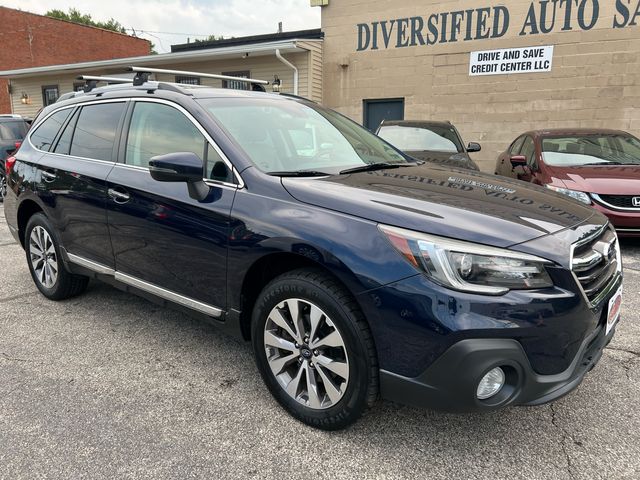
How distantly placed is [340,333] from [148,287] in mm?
1520

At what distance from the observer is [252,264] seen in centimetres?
249

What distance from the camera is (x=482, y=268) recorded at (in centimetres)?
195

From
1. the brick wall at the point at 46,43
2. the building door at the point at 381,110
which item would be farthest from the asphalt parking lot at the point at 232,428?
the brick wall at the point at 46,43

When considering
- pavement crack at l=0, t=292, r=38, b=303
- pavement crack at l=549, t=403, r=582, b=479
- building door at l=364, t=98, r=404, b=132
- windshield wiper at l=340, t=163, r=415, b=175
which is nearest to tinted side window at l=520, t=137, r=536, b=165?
windshield wiper at l=340, t=163, r=415, b=175

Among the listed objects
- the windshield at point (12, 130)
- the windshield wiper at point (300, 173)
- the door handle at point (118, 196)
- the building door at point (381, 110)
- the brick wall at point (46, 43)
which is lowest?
the door handle at point (118, 196)

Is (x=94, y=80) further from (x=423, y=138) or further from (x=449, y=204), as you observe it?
(x=423, y=138)

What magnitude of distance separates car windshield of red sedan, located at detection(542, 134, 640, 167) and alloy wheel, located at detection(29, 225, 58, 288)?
5.87 metres

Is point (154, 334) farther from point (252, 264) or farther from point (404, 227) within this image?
point (404, 227)

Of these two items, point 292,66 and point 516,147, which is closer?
point 516,147

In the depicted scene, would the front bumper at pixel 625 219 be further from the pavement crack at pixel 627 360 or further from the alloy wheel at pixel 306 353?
the alloy wheel at pixel 306 353

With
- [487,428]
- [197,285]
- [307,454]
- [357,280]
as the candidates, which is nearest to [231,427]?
[307,454]

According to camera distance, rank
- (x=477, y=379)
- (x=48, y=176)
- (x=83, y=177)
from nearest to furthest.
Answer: (x=477, y=379)
(x=83, y=177)
(x=48, y=176)

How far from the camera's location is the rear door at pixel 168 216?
8.76ft

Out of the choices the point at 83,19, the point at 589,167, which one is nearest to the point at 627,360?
the point at 589,167
